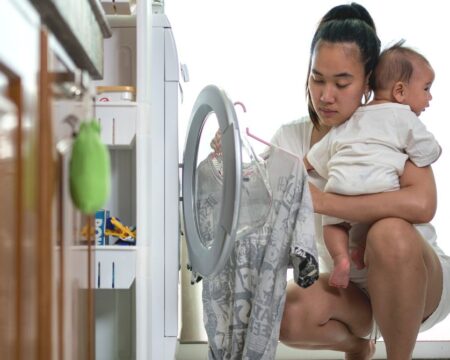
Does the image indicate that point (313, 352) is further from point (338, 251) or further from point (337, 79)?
point (337, 79)

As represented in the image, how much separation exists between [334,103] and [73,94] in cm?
127

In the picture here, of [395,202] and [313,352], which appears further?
[313,352]

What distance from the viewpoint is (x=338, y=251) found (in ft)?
5.84

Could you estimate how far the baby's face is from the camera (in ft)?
5.95

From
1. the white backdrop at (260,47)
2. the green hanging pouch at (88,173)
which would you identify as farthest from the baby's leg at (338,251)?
the green hanging pouch at (88,173)

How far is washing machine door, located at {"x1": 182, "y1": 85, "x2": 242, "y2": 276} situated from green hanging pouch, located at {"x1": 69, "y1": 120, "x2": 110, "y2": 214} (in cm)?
94

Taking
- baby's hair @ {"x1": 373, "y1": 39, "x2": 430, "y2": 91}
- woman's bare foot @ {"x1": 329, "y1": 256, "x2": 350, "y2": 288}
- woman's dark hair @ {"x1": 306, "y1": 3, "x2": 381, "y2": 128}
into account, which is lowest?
woman's bare foot @ {"x1": 329, "y1": 256, "x2": 350, "y2": 288}

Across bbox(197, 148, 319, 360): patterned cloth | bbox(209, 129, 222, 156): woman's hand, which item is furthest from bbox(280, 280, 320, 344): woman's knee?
bbox(209, 129, 222, 156): woman's hand

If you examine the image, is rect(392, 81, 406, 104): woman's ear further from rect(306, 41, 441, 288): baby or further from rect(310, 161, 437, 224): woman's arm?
rect(310, 161, 437, 224): woman's arm

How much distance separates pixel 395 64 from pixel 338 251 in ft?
1.59

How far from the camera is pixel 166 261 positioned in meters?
1.81

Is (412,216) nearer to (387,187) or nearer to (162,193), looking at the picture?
(387,187)

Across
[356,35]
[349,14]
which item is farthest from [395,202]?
[349,14]

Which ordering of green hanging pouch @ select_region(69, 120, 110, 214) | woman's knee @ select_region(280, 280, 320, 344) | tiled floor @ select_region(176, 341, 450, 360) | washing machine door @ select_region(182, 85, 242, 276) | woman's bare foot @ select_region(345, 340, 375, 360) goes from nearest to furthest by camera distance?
green hanging pouch @ select_region(69, 120, 110, 214) < washing machine door @ select_region(182, 85, 242, 276) < woman's knee @ select_region(280, 280, 320, 344) < woman's bare foot @ select_region(345, 340, 375, 360) < tiled floor @ select_region(176, 341, 450, 360)
